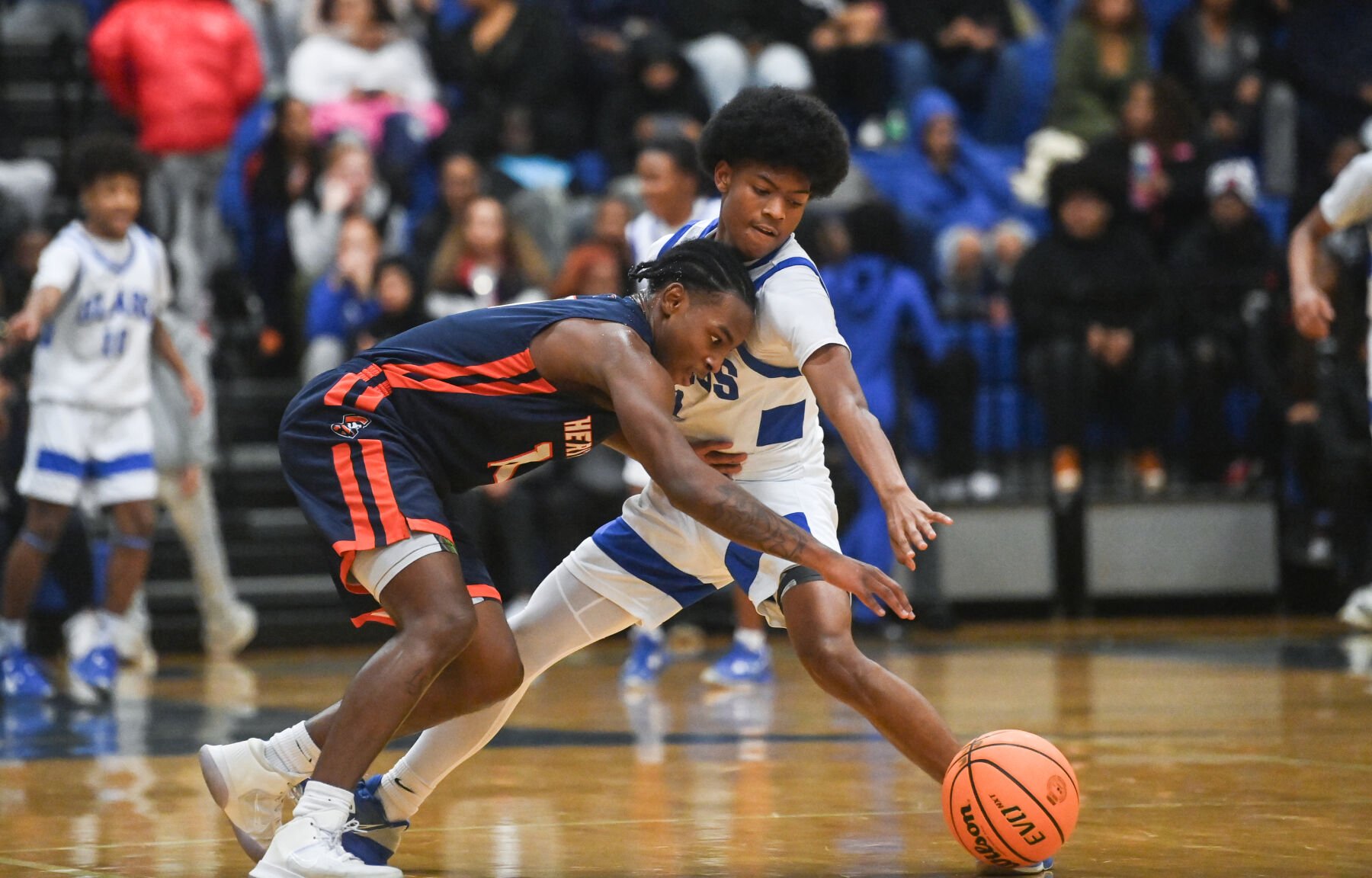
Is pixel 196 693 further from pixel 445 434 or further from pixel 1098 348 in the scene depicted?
pixel 1098 348

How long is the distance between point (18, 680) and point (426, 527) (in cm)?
494

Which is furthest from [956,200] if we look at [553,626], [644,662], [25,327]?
[553,626]

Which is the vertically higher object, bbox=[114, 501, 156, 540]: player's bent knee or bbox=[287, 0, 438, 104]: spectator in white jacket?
bbox=[287, 0, 438, 104]: spectator in white jacket

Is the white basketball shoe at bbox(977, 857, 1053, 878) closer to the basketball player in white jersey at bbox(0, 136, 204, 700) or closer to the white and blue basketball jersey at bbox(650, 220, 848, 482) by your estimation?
the white and blue basketball jersey at bbox(650, 220, 848, 482)

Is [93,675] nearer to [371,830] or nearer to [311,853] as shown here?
[371,830]

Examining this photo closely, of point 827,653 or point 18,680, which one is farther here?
point 18,680

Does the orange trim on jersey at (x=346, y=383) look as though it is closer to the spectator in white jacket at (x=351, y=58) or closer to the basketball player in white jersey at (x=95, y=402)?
the basketball player in white jersey at (x=95, y=402)

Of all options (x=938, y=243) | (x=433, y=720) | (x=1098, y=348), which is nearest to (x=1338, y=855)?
(x=433, y=720)

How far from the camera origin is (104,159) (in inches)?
312

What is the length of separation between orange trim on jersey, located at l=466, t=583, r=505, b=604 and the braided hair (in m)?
0.76

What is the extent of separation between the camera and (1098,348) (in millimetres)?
11438

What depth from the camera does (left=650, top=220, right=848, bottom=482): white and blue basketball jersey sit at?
4.42 m

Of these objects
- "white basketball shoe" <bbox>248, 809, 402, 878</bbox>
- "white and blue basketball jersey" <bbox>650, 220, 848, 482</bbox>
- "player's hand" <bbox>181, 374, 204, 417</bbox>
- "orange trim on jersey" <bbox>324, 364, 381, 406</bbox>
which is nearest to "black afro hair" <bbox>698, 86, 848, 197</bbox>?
"white and blue basketball jersey" <bbox>650, 220, 848, 482</bbox>

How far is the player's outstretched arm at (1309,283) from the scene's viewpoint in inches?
249
